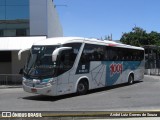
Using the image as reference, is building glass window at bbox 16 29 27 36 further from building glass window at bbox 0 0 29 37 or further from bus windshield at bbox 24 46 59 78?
bus windshield at bbox 24 46 59 78

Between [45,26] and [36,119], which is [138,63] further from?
[36,119]

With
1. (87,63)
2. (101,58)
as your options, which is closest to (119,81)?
(101,58)

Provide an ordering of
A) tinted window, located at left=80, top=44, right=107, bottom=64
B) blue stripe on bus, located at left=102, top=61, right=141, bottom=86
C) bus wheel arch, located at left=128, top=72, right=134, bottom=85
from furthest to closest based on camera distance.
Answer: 1. bus wheel arch, located at left=128, top=72, right=134, bottom=85
2. blue stripe on bus, located at left=102, top=61, right=141, bottom=86
3. tinted window, located at left=80, top=44, right=107, bottom=64

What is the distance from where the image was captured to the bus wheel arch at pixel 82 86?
1907 centimetres

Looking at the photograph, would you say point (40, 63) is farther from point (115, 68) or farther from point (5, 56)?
point (5, 56)

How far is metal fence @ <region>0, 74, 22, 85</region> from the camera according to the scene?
28.3 meters

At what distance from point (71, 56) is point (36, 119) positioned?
8.43m

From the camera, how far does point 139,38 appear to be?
218 feet

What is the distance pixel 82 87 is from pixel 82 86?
6cm

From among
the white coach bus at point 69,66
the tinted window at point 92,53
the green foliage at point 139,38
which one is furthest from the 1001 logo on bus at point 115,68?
the green foliage at point 139,38

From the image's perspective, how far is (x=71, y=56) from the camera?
18047 millimetres

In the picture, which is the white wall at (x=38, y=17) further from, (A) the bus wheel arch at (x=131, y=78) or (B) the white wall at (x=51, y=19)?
(A) the bus wheel arch at (x=131, y=78)

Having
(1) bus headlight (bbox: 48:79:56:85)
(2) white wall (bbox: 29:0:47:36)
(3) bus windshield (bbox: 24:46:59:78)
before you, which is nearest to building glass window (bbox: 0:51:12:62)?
(2) white wall (bbox: 29:0:47:36)

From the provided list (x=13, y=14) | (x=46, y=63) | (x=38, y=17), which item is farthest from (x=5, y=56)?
(x=46, y=63)
